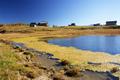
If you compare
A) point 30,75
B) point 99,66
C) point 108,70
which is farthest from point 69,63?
point 30,75

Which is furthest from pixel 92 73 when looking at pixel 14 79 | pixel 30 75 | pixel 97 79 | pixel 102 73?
pixel 14 79

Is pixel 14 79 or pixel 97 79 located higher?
pixel 14 79

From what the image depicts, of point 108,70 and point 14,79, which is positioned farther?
point 108,70

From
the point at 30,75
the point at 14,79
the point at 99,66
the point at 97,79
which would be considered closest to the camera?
the point at 14,79

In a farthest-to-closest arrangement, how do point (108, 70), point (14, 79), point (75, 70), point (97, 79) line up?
point (108, 70), point (75, 70), point (97, 79), point (14, 79)

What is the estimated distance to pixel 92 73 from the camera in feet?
79.0

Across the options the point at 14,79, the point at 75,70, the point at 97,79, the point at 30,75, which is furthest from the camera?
the point at 75,70

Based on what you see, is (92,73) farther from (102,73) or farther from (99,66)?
(99,66)

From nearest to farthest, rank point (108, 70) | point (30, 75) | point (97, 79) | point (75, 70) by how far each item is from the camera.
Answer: point (30, 75)
point (97, 79)
point (75, 70)
point (108, 70)

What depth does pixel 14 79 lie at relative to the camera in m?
17.1

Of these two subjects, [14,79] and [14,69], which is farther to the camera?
[14,69]

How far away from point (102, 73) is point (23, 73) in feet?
28.3

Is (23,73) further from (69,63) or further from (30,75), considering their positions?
(69,63)

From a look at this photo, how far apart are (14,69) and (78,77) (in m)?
6.23
